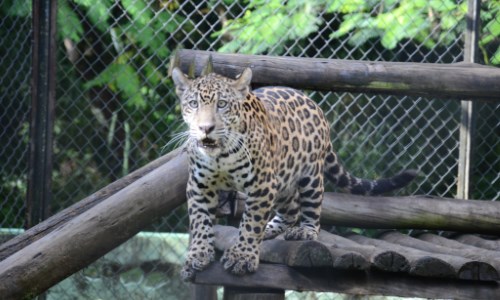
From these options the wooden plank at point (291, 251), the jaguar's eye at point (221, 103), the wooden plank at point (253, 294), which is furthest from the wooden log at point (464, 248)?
the jaguar's eye at point (221, 103)


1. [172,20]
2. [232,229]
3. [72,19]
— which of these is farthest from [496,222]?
[72,19]

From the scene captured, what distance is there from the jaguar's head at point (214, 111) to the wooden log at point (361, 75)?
3.84 feet

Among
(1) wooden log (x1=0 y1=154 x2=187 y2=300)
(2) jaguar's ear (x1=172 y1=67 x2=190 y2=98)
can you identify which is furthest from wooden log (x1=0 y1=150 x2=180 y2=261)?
(2) jaguar's ear (x1=172 y1=67 x2=190 y2=98)

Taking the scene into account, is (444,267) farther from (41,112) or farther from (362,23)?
(41,112)

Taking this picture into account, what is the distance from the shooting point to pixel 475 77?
6.10 meters

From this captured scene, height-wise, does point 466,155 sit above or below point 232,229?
below

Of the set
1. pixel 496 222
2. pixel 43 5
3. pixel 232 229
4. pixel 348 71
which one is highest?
pixel 43 5

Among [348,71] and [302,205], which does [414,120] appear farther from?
[302,205]

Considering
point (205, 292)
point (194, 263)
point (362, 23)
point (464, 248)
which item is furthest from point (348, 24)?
point (194, 263)

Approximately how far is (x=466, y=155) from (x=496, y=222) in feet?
3.35

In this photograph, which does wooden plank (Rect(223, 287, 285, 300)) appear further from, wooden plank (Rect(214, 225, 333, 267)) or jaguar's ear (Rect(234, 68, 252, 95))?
jaguar's ear (Rect(234, 68, 252, 95))

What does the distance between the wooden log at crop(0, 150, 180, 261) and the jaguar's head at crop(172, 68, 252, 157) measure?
1.24 metres

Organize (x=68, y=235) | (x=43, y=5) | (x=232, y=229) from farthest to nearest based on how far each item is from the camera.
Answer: (x=43, y=5), (x=232, y=229), (x=68, y=235)

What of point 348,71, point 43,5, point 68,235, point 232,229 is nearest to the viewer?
point 68,235
